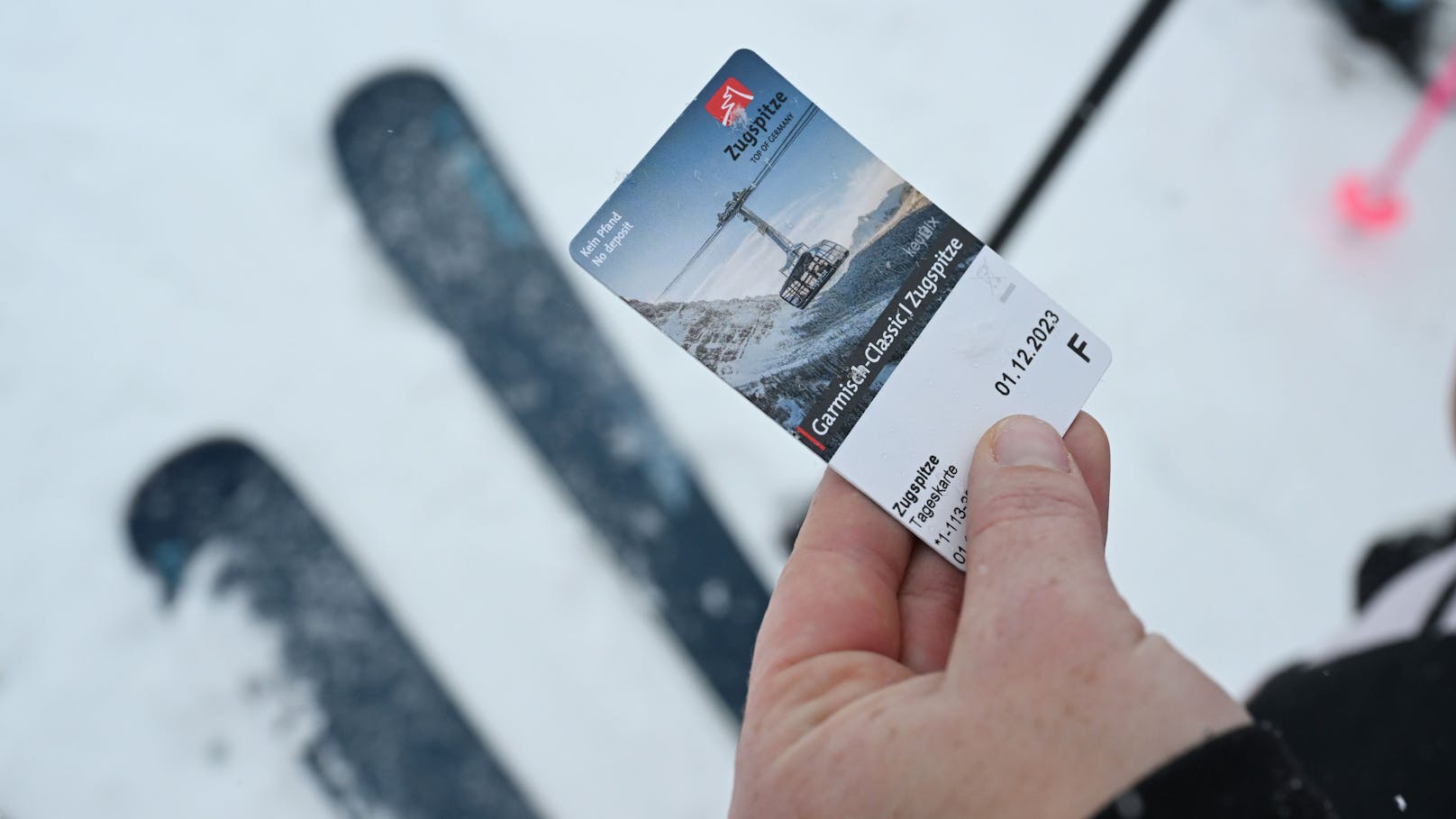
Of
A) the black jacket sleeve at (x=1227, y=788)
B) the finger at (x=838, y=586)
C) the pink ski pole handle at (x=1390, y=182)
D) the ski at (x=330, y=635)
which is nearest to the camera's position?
the black jacket sleeve at (x=1227, y=788)

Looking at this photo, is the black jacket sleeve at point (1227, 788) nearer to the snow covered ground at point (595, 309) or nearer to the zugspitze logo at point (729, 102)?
the zugspitze logo at point (729, 102)

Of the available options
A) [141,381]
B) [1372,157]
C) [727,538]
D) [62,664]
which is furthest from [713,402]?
[1372,157]

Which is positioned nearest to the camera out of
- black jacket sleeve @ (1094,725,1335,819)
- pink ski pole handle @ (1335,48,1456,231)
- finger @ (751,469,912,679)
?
black jacket sleeve @ (1094,725,1335,819)

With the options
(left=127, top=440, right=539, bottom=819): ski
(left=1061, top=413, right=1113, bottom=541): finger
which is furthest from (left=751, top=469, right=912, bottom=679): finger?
(left=127, top=440, right=539, bottom=819): ski

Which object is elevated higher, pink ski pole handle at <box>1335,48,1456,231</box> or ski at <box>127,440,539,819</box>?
ski at <box>127,440,539,819</box>

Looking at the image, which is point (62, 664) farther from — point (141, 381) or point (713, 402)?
point (713, 402)

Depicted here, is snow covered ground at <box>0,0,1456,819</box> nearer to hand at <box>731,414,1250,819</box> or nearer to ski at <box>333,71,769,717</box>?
ski at <box>333,71,769,717</box>

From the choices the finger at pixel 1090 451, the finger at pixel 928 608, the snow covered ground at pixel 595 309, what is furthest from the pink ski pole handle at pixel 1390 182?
the finger at pixel 928 608
